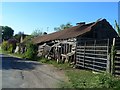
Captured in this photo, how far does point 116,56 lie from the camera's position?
14797mm

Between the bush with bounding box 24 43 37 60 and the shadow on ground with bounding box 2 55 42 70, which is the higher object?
the bush with bounding box 24 43 37 60

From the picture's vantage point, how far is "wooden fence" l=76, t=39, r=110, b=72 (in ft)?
52.9

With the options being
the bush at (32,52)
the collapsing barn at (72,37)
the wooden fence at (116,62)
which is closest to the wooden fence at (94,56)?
the wooden fence at (116,62)

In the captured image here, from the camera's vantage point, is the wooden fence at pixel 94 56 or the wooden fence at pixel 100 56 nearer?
the wooden fence at pixel 100 56

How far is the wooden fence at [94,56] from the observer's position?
52.9ft

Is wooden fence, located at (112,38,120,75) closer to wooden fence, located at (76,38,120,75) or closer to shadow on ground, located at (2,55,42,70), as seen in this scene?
wooden fence, located at (76,38,120,75)

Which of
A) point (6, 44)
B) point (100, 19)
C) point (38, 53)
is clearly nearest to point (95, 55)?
point (100, 19)

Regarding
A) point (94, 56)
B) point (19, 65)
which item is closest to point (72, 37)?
point (19, 65)

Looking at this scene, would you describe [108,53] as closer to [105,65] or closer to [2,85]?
[105,65]

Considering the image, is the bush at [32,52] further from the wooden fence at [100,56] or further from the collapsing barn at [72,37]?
the wooden fence at [100,56]

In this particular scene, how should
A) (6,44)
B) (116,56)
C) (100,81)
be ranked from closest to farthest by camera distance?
(100,81)
(116,56)
(6,44)

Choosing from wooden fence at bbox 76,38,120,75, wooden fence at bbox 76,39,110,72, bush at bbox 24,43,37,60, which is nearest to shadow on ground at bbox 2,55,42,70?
wooden fence at bbox 76,39,110,72

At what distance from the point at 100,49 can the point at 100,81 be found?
535 centimetres

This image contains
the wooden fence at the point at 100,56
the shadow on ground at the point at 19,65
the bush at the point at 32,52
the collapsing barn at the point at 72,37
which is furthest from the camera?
the bush at the point at 32,52
